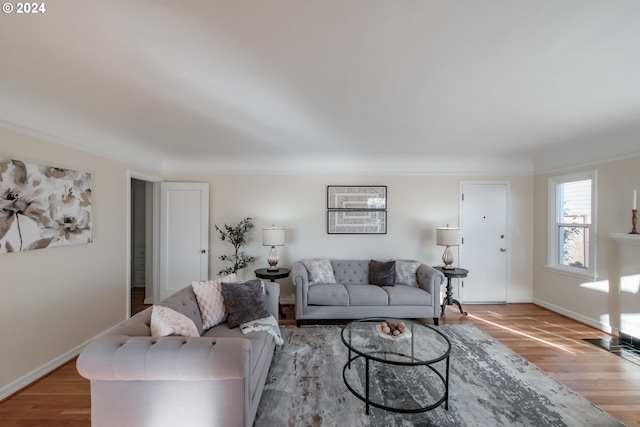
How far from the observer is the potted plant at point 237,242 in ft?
14.3

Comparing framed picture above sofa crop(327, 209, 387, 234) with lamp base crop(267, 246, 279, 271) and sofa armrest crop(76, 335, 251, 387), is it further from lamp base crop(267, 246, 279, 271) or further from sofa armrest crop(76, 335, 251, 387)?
sofa armrest crop(76, 335, 251, 387)

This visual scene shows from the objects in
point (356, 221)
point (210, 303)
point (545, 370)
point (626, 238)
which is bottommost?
point (545, 370)

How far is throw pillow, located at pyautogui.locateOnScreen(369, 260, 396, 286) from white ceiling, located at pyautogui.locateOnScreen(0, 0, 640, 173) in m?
1.83

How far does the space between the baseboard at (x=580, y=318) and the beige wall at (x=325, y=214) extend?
0.93ft

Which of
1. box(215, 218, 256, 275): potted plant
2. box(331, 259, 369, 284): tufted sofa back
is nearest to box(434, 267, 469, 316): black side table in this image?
box(331, 259, 369, 284): tufted sofa back

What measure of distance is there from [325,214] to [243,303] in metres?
2.41

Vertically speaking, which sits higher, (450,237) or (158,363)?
(450,237)

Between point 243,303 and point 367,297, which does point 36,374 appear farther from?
point 367,297

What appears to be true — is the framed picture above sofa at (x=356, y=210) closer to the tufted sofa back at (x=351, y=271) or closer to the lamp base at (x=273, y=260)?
the tufted sofa back at (x=351, y=271)

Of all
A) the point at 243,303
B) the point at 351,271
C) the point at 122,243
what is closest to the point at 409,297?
the point at 351,271

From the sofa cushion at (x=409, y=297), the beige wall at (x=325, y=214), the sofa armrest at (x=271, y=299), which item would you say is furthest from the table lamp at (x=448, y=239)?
the sofa armrest at (x=271, y=299)

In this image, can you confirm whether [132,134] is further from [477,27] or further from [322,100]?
[477,27]

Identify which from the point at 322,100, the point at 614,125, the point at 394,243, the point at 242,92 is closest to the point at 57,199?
the point at 242,92

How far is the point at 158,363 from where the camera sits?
4.53ft
